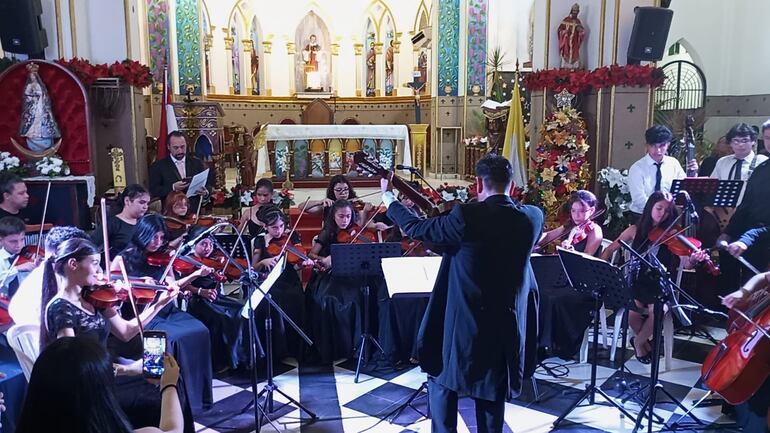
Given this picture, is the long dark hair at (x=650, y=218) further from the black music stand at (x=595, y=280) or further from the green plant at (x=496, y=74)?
the green plant at (x=496, y=74)

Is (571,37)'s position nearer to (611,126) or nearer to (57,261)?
(611,126)

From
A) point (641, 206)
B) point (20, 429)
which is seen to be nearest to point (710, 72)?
point (641, 206)

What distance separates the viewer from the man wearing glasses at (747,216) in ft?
14.9

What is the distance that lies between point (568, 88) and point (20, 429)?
6.76m

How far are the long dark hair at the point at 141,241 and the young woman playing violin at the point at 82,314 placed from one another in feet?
3.42

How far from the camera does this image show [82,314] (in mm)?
2898

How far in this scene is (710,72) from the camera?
420 inches

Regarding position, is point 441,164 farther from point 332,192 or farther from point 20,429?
point 20,429

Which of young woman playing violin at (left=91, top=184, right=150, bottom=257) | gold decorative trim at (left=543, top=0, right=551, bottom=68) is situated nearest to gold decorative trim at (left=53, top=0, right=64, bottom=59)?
young woman playing violin at (left=91, top=184, right=150, bottom=257)

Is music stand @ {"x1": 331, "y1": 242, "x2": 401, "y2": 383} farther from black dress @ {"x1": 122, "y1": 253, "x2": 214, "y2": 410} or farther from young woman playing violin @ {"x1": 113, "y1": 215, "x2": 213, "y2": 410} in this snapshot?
black dress @ {"x1": 122, "y1": 253, "x2": 214, "y2": 410}

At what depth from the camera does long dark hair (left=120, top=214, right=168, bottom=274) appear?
4.11 m

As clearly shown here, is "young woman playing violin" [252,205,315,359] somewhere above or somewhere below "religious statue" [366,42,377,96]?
below

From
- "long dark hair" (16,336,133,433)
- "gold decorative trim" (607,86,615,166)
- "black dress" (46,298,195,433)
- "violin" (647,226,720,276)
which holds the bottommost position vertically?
"black dress" (46,298,195,433)

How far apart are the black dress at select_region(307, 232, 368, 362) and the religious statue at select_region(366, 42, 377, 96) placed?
422 inches
